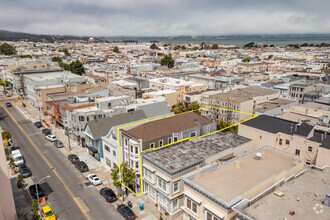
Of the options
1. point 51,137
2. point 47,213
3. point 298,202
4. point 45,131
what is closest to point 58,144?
point 51,137

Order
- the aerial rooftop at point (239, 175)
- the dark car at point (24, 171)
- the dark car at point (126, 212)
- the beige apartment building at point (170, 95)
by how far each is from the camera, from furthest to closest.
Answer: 1. the beige apartment building at point (170, 95)
2. the dark car at point (24, 171)
3. the dark car at point (126, 212)
4. the aerial rooftop at point (239, 175)

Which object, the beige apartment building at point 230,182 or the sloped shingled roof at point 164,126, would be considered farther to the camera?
the sloped shingled roof at point 164,126

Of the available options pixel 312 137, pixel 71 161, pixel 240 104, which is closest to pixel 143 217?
pixel 71 161

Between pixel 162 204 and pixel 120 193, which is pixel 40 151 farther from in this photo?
pixel 162 204

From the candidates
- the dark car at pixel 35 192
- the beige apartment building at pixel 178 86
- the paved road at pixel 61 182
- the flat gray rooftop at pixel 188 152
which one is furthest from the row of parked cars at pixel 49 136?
the beige apartment building at pixel 178 86

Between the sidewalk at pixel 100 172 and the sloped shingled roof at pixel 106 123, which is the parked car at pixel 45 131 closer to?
the sidewalk at pixel 100 172

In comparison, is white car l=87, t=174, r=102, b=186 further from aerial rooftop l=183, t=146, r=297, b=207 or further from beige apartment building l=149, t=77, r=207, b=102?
beige apartment building l=149, t=77, r=207, b=102

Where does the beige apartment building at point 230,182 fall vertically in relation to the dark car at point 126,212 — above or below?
above
